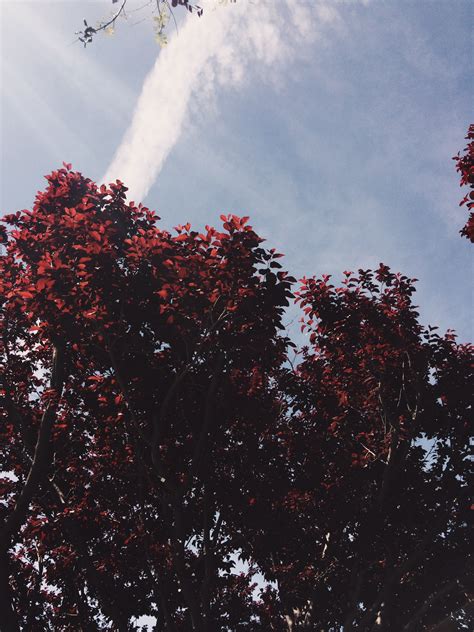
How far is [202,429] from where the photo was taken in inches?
309

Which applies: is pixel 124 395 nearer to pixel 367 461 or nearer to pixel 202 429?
pixel 202 429

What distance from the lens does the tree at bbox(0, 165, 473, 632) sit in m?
7.63

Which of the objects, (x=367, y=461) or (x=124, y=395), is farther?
(x=367, y=461)

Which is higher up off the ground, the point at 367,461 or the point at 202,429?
the point at 367,461

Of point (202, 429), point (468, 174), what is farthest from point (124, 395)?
point (468, 174)

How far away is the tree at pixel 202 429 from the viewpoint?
301 inches

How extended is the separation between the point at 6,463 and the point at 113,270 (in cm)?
658

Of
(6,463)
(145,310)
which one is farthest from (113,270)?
(6,463)

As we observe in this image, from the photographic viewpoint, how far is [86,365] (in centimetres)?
924

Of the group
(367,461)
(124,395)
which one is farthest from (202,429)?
(367,461)

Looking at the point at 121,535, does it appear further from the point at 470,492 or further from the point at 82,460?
the point at 470,492

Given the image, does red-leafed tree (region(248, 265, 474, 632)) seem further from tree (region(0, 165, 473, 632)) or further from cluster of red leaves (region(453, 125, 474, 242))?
cluster of red leaves (region(453, 125, 474, 242))

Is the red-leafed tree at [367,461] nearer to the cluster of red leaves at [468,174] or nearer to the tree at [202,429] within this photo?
the tree at [202,429]

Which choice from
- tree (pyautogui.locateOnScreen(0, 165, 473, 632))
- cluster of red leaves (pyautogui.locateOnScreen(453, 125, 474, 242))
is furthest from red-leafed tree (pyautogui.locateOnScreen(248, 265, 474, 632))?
cluster of red leaves (pyautogui.locateOnScreen(453, 125, 474, 242))
